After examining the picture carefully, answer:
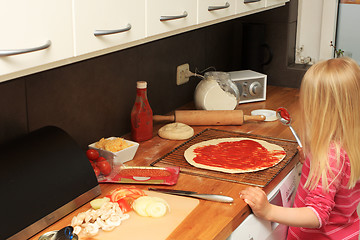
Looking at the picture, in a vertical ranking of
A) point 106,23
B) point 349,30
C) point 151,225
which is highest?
point 106,23

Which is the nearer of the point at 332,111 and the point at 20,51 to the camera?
the point at 20,51

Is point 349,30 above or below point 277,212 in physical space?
above

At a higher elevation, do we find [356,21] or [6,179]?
[356,21]

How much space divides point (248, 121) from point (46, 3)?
1377mm

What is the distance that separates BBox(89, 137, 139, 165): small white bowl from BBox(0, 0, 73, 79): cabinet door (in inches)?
24.2

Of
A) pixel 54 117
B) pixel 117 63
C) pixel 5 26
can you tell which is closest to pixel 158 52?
pixel 117 63

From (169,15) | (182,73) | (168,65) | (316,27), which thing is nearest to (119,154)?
(169,15)

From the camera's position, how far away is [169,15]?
1.60 metres

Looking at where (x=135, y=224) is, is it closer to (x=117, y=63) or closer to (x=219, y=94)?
(x=117, y=63)

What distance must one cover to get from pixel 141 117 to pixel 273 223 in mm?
655

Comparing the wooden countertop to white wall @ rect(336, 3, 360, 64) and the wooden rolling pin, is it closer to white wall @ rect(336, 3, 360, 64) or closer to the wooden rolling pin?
the wooden rolling pin

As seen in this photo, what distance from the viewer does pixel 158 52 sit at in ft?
7.54

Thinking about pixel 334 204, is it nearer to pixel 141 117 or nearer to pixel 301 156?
pixel 301 156

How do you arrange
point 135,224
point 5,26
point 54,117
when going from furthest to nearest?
point 54,117 < point 135,224 < point 5,26
